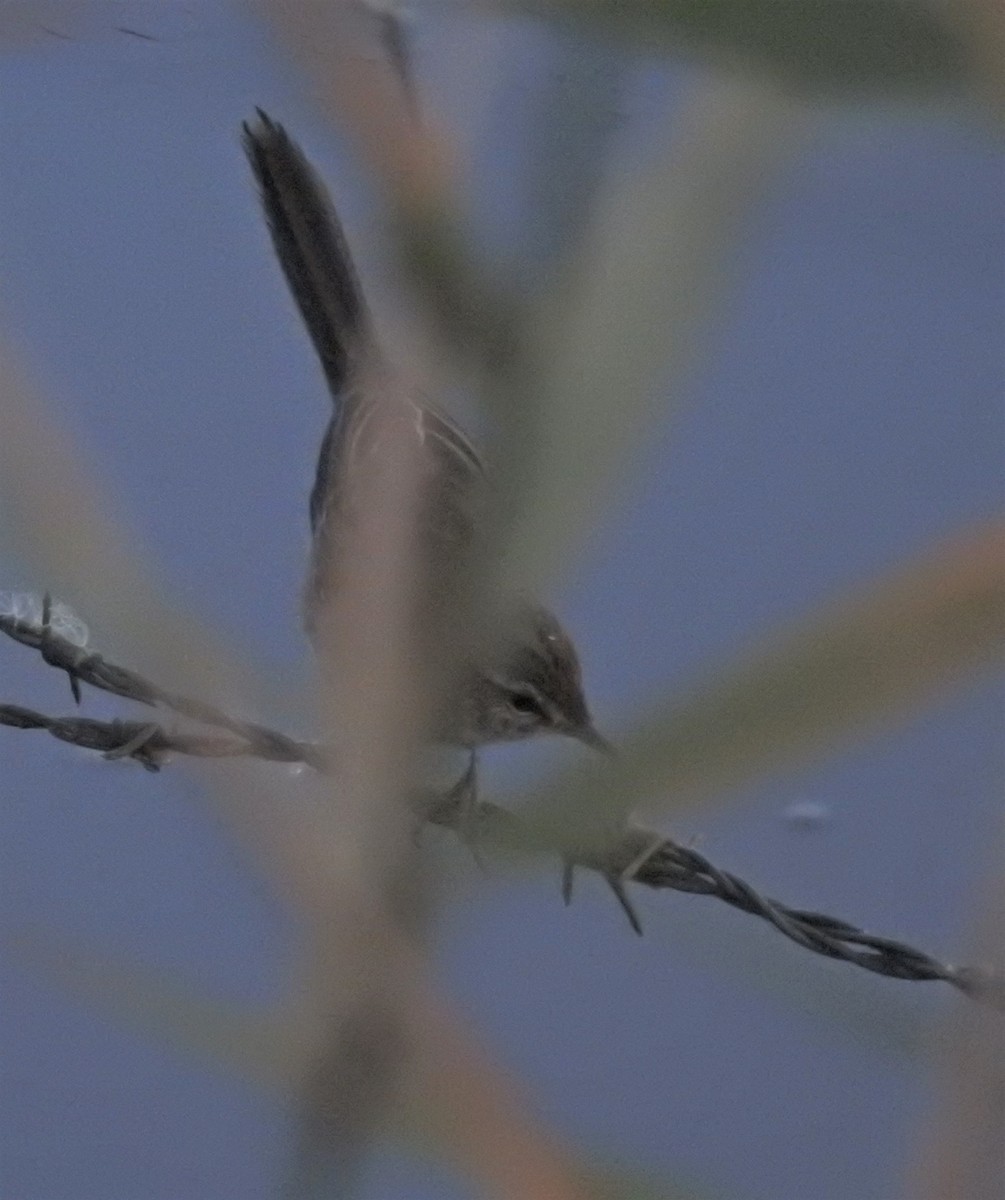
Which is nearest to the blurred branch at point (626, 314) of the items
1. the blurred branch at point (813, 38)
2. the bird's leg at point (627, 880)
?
the blurred branch at point (813, 38)

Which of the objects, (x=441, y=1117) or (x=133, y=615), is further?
(x=133, y=615)

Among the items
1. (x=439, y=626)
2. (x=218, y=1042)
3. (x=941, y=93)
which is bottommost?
(x=218, y=1042)

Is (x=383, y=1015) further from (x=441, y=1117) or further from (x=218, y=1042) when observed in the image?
(x=218, y=1042)

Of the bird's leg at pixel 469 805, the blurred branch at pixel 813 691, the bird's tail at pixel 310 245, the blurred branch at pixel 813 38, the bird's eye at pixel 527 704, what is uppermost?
the bird's tail at pixel 310 245

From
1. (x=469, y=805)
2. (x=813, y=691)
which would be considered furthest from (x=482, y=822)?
(x=813, y=691)

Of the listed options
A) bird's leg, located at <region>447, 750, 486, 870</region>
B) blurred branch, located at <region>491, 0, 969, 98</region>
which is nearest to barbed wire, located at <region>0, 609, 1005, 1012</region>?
bird's leg, located at <region>447, 750, 486, 870</region>

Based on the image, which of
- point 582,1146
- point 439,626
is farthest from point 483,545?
point 582,1146

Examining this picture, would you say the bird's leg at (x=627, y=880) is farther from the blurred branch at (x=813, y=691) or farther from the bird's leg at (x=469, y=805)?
the blurred branch at (x=813, y=691)
